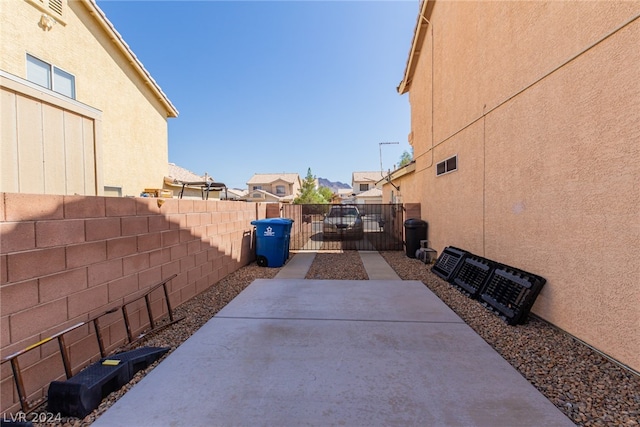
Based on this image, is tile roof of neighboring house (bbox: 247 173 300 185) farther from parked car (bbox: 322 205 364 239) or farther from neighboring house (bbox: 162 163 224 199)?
parked car (bbox: 322 205 364 239)

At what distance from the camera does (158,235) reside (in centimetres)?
406

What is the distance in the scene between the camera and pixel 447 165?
7.33 m

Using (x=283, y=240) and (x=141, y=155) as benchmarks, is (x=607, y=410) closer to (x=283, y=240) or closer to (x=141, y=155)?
(x=283, y=240)

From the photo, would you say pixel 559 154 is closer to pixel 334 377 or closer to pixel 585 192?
pixel 585 192

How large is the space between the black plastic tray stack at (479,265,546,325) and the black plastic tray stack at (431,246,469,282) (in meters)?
1.19

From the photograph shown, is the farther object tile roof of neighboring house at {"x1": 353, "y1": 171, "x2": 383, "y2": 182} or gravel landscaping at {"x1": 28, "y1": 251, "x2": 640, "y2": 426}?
tile roof of neighboring house at {"x1": 353, "y1": 171, "x2": 383, "y2": 182}

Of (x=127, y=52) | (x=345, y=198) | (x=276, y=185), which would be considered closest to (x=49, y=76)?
(x=127, y=52)

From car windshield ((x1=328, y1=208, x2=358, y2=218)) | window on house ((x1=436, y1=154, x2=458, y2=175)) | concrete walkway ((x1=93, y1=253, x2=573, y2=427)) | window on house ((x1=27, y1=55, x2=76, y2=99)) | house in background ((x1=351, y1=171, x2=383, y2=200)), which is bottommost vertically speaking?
concrete walkway ((x1=93, y1=253, x2=573, y2=427))

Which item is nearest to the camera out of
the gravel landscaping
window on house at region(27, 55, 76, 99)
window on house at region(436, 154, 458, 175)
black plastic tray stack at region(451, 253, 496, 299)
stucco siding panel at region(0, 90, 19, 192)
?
the gravel landscaping

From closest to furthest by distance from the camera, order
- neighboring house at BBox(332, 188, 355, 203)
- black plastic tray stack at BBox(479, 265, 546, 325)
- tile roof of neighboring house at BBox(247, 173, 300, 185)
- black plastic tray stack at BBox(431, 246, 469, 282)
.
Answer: black plastic tray stack at BBox(479, 265, 546, 325) → black plastic tray stack at BBox(431, 246, 469, 282) → neighboring house at BBox(332, 188, 355, 203) → tile roof of neighboring house at BBox(247, 173, 300, 185)

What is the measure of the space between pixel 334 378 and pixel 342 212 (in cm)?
915

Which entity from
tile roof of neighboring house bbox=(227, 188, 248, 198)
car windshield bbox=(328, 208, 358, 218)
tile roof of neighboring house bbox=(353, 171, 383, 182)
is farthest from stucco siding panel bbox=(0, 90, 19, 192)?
tile roof of neighboring house bbox=(353, 171, 383, 182)

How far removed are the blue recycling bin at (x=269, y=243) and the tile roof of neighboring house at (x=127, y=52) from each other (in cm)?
880

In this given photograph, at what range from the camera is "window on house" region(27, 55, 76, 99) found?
24.0 ft
